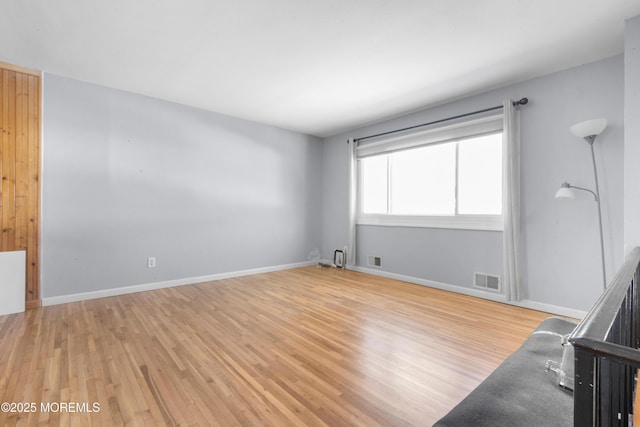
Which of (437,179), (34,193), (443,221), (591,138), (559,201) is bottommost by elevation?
(443,221)

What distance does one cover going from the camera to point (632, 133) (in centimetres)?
212

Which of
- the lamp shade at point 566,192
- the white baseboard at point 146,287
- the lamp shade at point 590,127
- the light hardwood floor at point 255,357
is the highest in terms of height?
the lamp shade at point 590,127

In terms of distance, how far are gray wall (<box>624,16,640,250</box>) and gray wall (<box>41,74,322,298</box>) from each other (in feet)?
14.0

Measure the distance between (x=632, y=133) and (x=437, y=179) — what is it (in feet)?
6.39

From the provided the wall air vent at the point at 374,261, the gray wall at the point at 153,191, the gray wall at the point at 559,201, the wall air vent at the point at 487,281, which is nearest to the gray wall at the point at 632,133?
the gray wall at the point at 559,201

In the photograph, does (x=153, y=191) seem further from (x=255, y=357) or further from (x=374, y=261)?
(x=374, y=261)

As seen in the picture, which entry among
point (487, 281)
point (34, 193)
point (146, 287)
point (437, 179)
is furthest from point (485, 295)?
point (34, 193)

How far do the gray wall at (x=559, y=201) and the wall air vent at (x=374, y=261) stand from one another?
3.46 ft

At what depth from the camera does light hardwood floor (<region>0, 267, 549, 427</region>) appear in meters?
1.42

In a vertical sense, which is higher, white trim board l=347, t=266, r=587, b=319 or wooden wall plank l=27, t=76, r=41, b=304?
wooden wall plank l=27, t=76, r=41, b=304

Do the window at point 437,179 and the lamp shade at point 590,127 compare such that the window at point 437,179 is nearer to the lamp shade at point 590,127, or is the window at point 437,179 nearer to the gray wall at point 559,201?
the gray wall at point 559,201

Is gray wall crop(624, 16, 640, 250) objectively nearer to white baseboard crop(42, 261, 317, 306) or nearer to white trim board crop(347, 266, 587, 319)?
white trim board crop(347, 266, 587, 319)

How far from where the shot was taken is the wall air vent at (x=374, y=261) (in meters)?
4.58

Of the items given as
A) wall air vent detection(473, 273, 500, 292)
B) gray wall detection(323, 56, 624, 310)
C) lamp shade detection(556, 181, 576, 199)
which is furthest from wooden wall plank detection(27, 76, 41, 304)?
lamp shade detection(556, 181, 576, 199)
